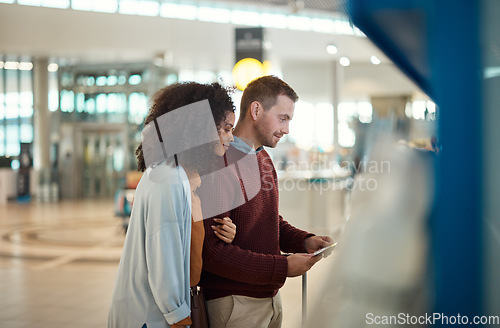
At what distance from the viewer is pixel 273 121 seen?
5.23 ft

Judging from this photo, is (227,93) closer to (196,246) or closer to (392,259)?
(196,246)

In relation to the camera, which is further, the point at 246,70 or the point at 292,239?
the point at 246,70

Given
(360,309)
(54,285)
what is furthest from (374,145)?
(54,285)

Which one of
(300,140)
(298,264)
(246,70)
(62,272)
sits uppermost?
(246,70)

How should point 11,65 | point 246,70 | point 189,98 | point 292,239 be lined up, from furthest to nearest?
1. point 11,65
2. point 246,70
3. point 292,239
4. point 189,98

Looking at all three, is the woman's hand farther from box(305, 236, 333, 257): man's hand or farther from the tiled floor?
box(305, 236, 333, 257): man's hand

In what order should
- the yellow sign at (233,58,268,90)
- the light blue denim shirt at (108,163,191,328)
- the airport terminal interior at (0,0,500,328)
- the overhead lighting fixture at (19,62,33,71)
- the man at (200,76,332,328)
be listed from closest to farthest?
the airport terminal interior at (0,0,500,328) < the light blue denim shirt at (108,163,191,328) < the man at (200,76,332,328) < the yellow sign at (233,58,268,90) < the overhead lighting fixture at (19,62,33,71)

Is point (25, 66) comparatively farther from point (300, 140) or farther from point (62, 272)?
point (62, 272)

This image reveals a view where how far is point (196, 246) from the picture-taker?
4.50ft

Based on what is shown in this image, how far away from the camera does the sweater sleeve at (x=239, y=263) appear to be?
1363mm

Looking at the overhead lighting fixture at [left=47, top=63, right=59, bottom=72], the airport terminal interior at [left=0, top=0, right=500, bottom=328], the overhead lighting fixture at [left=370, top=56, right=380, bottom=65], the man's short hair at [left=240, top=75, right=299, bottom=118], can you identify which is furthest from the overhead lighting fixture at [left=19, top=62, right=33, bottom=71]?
the overhead lighting fixture at [left=370, top=56, right=380, bottom=65]

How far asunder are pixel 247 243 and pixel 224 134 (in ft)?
1.16

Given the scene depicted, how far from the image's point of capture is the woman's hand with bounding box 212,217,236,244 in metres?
1.36

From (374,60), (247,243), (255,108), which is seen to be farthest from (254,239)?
(374,60)
